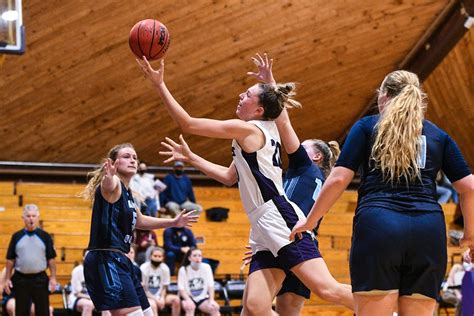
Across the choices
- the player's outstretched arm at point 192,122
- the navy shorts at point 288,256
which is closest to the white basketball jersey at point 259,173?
the player's outstretched arm at point 192,122

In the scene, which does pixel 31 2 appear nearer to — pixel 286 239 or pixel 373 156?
pixel 286 239

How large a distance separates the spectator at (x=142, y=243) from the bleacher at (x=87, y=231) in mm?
1103

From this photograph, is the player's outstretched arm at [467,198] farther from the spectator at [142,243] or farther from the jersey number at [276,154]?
the spectator at [142,243]

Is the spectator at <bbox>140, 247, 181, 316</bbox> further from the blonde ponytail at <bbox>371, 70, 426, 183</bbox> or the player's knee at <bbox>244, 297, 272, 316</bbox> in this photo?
the blonde ponytail at <bbox>371, 70, 426, 183</bbox>

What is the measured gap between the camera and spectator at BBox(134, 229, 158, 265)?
12.3 m

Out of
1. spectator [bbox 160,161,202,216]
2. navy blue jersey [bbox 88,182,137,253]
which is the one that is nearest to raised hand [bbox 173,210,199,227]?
navy blue jersey [bbox 88,182,137,253]

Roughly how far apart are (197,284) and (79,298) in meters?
1.65

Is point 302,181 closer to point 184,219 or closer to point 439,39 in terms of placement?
point 184,219

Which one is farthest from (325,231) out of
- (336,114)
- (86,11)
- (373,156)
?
→ (373,156)

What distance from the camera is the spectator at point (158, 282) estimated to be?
1129cm

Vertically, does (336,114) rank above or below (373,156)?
above

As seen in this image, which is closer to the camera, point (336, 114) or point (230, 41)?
point (230, 41)

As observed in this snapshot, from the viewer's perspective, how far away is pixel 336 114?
16484mm

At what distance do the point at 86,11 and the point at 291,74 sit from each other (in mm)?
4284
